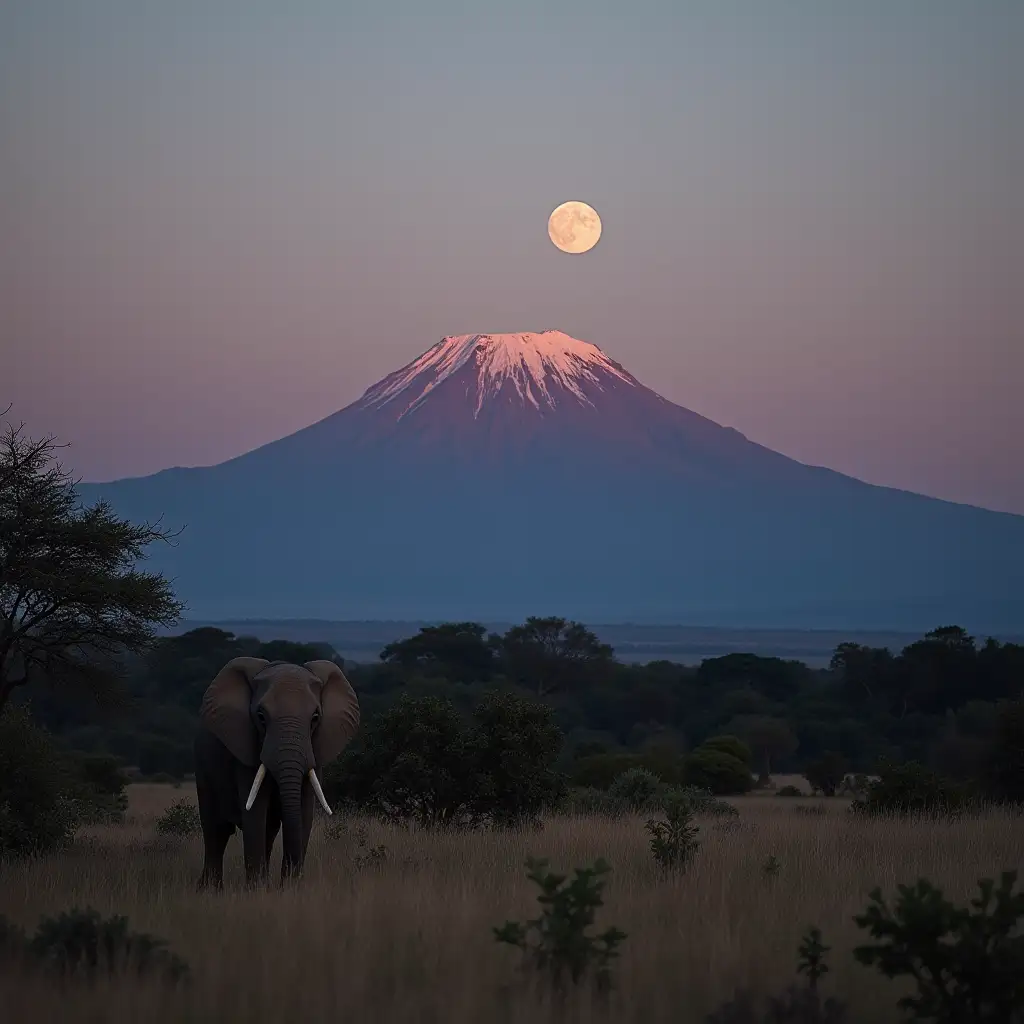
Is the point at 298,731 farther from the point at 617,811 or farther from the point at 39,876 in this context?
the point at 617,811

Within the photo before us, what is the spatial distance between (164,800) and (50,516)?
18724 mm

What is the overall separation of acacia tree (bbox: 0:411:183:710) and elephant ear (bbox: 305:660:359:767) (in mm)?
4807

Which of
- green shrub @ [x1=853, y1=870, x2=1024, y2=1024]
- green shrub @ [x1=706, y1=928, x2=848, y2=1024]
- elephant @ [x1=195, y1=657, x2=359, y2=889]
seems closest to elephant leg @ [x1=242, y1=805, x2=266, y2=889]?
elephant @ [x1=195, y1=657, x2=359, y2=889]

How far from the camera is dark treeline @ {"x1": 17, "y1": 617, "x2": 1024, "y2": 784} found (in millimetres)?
52469

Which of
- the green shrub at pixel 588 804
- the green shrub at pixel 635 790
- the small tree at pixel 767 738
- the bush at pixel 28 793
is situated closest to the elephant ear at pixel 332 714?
the bush at pixel 28 793

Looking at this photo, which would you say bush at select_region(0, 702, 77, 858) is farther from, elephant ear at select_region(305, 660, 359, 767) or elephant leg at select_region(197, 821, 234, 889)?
elephant ear at select_region(305, 660, 359, 767)

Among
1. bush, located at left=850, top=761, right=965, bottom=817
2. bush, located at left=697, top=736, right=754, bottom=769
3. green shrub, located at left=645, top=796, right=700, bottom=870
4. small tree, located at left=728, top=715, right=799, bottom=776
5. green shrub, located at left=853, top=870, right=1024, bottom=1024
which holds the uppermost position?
green shrub, located at left=853, top=870, right=1024, bottom=1024

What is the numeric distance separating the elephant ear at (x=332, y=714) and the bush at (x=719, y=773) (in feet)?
89.1

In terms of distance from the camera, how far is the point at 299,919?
32.8 ft

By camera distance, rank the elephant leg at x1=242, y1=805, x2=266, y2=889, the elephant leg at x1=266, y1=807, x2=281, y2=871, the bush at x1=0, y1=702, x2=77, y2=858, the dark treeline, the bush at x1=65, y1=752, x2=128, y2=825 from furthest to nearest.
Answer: the dark treeline → the bush at x1=65, y1=752, x2=128, y2=825 → the bush at x1=0, y1=702, x2=77, y2=858 → the elephant leg at x1=266, y1=807, x2=281, y2=871 → the elephant leg at x1=242, y1=805, x2=266, y2=889

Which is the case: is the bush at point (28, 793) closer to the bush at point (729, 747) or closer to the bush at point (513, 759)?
the bush at point (513, 759)

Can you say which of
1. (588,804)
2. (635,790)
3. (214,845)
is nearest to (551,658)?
(635,790)

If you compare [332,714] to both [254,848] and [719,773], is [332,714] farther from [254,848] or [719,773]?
[719,773]

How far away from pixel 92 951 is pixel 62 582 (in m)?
10.5
